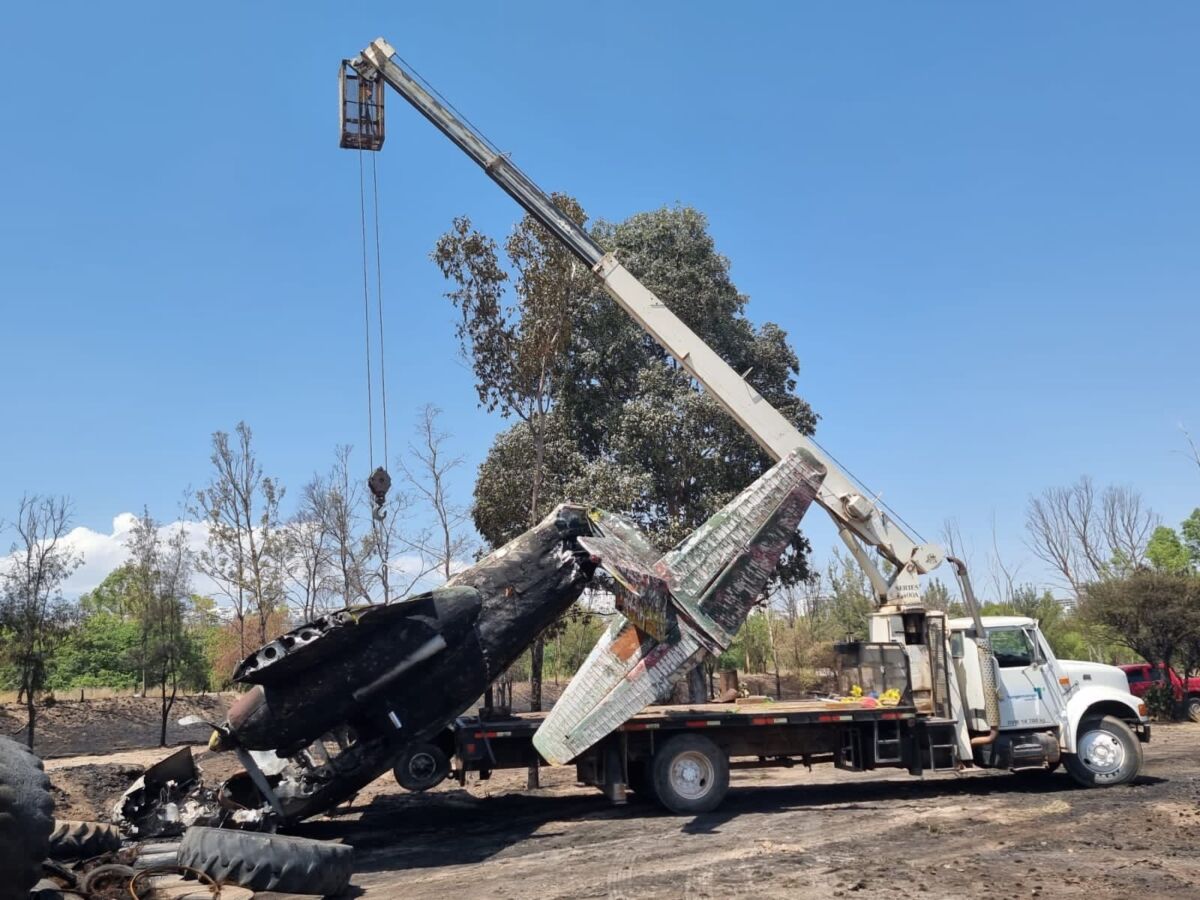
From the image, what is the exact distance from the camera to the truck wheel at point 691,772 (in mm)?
12930

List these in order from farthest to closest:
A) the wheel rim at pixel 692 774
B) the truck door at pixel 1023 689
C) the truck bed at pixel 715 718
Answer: the truck door at pixel 1023 689, the wheel rim at pixel 692 774, the truck bed at pixel 715 718

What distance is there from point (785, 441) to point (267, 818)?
9.96 metres

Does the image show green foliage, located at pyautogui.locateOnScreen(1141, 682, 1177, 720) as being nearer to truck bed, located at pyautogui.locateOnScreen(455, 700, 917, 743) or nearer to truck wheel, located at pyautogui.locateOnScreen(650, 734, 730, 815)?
truck bed, located at pyautogui.locateOnScreen(455, 700, 917, 743)

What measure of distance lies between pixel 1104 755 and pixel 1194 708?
57.1ft

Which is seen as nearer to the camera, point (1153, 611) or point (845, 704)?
point (845, 704)

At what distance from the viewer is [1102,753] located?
14.1m

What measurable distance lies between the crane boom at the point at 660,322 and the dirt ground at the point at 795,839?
396 cm

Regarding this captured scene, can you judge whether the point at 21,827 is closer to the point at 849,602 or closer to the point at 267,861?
the point at 267,861

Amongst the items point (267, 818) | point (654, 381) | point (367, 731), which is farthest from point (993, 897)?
point (654, 381)

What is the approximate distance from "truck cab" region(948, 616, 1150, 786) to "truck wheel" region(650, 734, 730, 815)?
4180 mm

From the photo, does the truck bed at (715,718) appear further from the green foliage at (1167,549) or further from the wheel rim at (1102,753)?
the green foliage at (1167,549)

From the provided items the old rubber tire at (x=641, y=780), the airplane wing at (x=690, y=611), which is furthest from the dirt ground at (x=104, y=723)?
the airplane wing at (x=690, y=611)

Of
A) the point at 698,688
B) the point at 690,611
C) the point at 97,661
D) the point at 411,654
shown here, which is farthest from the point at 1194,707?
the point at 97,661

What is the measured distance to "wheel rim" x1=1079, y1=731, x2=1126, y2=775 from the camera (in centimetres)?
1404
